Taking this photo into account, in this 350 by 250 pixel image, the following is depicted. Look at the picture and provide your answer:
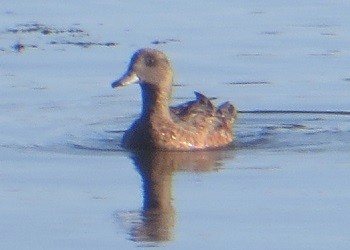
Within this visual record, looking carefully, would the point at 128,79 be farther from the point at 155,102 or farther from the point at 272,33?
the point at 272,33

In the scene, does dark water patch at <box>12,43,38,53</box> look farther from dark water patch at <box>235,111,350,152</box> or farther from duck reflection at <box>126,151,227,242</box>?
duck reflection at <box>126,151,227,242</box>

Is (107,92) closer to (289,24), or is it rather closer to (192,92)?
(192,92)

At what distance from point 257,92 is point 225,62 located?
50.3 inches

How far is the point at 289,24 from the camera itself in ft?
71.2

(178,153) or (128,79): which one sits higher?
(128,79)

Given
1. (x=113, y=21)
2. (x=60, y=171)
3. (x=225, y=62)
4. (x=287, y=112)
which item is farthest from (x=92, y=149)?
(x=113, y=21)

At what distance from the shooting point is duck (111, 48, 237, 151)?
16359mm

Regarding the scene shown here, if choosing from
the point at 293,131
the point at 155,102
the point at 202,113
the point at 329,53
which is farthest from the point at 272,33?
the point at 155,102

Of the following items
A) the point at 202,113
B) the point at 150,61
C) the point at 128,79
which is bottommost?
the point at 202,113

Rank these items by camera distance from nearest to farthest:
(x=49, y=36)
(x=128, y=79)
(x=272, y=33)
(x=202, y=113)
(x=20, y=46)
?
(x=128, y=79) < (x=202, y=113) < (x=20, y=46) < (x=49, y=36) < (x=272, y=33)

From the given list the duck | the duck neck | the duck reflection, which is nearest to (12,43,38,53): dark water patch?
the duck

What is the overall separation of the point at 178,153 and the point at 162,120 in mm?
421

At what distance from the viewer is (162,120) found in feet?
54.3

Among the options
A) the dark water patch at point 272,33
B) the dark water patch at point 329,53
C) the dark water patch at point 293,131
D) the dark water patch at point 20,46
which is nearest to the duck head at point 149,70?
the dark water patch at point 293,131
